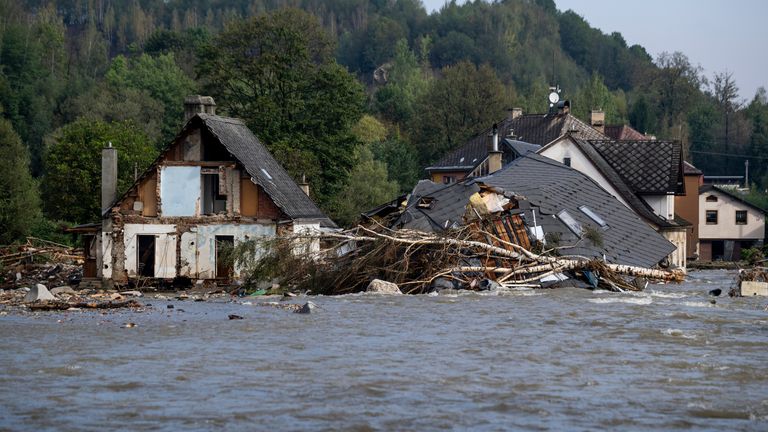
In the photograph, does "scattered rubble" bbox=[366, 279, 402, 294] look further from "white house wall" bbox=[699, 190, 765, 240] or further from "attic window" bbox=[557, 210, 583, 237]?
"white house wall" bbox=[699, 190, 765, 240]

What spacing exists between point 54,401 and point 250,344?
5.60m

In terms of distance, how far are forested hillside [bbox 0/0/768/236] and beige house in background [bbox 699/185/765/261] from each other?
16652 millimetres

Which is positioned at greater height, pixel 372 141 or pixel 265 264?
pixel 372 141

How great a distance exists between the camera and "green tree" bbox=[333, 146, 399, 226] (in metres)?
62.4

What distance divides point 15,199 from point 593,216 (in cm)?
2752

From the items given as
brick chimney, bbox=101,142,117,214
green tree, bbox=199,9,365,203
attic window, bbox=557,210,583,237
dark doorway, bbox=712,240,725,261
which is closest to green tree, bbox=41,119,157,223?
green tree, bbox=199,9,365,203

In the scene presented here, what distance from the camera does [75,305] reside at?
27953 millimetres

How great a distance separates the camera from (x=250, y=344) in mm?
20859

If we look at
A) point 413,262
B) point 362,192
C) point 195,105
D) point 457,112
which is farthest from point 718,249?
point 413,262

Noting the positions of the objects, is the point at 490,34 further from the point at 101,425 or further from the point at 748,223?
the point at 101,425

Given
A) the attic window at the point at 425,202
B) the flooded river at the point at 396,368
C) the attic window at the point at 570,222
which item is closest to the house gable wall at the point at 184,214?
the attic window at the point at 425,202

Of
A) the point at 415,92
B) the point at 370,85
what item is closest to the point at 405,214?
the point at 415,92

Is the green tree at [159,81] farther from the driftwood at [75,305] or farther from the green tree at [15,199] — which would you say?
the driftwood at [75,305]

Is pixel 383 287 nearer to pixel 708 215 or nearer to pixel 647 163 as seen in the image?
pixel 647 163
